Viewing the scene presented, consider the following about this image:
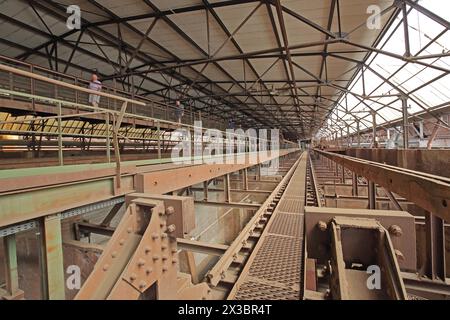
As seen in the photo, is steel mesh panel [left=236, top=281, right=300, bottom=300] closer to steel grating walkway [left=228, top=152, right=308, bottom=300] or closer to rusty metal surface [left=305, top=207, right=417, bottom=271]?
steel grating walkway [left=228, top=152, right=308, bottom=300]

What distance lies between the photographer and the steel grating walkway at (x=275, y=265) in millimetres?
2545

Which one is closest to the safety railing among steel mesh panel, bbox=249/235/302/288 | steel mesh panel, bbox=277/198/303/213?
steel mesh panel, bbox=277/198/303/213

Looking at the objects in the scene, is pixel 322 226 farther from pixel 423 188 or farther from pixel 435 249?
pixel 435 249

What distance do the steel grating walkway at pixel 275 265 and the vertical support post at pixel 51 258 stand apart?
171 cm

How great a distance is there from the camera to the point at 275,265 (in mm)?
3090

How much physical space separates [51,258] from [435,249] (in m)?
3.70

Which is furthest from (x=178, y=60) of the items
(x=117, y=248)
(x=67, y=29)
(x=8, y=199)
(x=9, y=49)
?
(x=117, y=248)

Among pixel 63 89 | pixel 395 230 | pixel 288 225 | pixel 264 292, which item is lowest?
pixel 264 292

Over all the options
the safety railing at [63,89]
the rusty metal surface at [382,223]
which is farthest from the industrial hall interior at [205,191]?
the safety railing at [63,89]

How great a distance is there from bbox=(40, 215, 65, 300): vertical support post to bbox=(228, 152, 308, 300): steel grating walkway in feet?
5.60

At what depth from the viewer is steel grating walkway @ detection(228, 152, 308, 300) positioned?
2545mm

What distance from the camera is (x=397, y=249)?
1.26 meters

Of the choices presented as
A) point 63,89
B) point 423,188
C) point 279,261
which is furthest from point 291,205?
point 63,89
